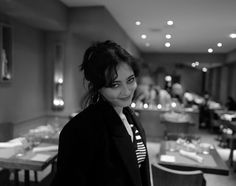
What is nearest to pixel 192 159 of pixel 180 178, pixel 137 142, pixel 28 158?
pixel 180 178

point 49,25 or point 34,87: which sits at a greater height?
point 49,25

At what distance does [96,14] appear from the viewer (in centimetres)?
390

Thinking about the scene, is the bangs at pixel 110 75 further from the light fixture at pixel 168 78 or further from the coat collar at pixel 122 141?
the light fixture at pixel 168 78

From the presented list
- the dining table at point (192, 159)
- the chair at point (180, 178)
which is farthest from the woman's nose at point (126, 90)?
the dining table at point (192, 159)


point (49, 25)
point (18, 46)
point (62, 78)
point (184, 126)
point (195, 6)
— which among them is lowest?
point (184, 126)

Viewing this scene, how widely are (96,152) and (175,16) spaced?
3.88m

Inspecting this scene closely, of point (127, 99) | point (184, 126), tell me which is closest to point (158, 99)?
point (184, 126)

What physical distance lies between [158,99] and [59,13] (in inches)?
151

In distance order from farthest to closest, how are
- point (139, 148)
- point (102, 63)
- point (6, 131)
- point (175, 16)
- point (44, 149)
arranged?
point (175, 16) → point (6, 131) → point (44, 149) → point (139, 148) → point (102, 63)

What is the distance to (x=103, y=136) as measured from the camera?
A: 0.89 meters

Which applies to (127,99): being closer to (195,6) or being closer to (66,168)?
(66,168)

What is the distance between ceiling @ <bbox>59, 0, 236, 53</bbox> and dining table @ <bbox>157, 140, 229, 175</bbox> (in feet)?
7.19

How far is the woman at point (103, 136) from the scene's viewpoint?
2.74 ft

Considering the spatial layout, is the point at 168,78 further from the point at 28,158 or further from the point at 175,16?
the point at 28,158
